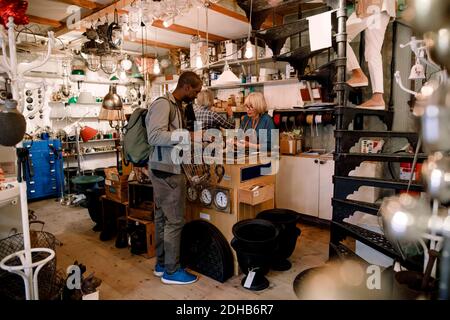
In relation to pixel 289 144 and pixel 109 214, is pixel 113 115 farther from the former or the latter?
pixel 289 144

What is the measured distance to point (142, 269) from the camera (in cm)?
291

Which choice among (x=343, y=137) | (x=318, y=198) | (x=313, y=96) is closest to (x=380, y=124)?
(x=313, y=96)

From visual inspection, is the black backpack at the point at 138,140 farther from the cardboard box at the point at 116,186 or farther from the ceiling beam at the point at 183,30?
Result: the ceiling beam at the point at 183,30

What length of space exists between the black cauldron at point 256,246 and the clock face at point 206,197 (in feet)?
1.23

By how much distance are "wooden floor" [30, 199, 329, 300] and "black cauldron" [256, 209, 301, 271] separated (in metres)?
0.09

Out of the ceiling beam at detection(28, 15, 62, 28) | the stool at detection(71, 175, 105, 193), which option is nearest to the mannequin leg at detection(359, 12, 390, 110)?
the ceiling beam at detection(28, 15, 62, 28)

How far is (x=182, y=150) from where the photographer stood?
255cm

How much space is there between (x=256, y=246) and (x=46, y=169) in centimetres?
493

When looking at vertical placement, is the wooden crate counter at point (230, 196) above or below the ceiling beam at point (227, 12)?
below

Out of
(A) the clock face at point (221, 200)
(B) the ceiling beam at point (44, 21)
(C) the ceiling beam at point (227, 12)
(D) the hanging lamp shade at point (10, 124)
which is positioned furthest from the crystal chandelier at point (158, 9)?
(D) the hanging lamp shade at point (10, 124)

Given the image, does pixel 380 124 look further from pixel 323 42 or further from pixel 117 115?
pixel 117 115

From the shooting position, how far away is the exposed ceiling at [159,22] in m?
3.88

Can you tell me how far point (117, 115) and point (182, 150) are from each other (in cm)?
295

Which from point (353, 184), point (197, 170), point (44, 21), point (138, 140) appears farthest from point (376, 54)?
point (44, 21)
